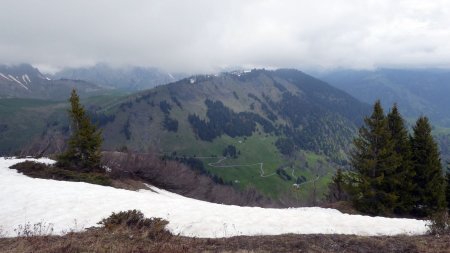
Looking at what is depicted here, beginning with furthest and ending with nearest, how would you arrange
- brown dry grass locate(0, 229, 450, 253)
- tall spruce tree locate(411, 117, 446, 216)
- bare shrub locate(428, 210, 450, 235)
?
tall spruce tree locate(411, 117, 446, 216) < bare shrub locate(428, 210, 450, 235) < brown dry grass locate(0, 229, 450, 253)

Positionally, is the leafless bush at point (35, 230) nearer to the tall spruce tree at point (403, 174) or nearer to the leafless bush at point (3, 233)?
the leafless bush at point (3, 233)

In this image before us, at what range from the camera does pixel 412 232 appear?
59.2 feet

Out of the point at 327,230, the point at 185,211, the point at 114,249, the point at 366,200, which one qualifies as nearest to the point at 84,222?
the point at 185,211

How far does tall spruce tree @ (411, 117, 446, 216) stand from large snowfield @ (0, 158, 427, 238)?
50.8 feet

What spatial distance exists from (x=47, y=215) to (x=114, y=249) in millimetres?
8876

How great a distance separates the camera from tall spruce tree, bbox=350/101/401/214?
3319 cm

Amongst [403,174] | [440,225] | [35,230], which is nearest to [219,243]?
[35,230]

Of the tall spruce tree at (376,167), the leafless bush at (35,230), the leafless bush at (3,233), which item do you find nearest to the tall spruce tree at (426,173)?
the tall spruce tree at (376,167)

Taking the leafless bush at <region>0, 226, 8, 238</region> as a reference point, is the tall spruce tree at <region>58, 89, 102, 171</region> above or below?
above

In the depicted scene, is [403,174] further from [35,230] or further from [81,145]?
[81,145]

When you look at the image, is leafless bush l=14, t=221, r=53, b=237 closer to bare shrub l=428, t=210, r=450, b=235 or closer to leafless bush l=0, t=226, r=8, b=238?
leafless bush l=0, t=226, r=8, b=238

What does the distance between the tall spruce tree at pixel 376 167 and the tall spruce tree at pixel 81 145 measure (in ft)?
83.7

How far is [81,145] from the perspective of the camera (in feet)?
125

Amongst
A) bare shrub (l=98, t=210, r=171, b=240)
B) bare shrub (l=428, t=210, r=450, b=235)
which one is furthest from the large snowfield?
bare shrub (l=428, t=210, r=450, b=235)
